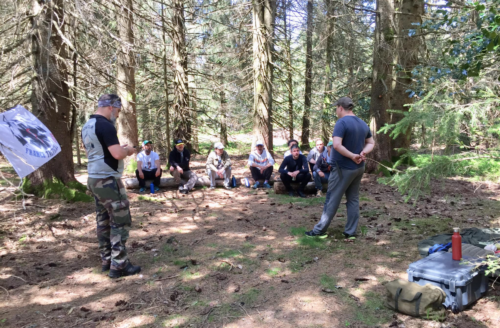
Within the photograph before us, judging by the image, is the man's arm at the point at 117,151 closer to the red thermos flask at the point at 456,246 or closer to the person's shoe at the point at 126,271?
the person's shoe at the point at 126,271

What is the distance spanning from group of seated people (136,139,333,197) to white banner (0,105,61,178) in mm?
5020

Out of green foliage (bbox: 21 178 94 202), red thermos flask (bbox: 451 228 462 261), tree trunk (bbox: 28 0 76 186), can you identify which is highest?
tree trunk (bbox: 28 0 76 186)

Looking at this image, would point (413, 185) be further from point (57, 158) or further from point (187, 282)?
point (57, 158)

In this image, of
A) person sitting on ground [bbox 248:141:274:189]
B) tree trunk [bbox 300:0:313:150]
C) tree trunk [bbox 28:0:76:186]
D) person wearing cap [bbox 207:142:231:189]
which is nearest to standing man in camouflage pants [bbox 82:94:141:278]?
Answer: tree trunk [bbox 28:0:76:186]

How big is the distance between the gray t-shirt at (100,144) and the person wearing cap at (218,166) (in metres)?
5.17

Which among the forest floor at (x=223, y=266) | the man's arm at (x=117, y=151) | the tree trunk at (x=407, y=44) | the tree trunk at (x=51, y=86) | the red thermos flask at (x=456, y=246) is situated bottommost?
the forest floor at (x=223, y=266)

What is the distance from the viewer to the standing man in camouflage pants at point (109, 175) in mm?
3991

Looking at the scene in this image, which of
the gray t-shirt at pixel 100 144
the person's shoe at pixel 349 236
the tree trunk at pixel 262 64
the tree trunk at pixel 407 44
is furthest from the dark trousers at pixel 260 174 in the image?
the gray t-shirt at pixel 100 144

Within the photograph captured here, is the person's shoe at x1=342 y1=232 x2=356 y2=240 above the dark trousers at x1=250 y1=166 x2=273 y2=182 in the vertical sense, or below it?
below

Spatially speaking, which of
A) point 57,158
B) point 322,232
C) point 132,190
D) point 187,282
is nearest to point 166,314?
point 187,282

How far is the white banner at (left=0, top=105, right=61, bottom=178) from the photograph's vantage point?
124 inches

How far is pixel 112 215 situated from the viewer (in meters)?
4.12

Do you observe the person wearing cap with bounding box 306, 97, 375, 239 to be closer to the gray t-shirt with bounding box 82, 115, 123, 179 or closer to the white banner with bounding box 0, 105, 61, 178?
the gray t-shirt with bounding box 82, 115, 123, 179

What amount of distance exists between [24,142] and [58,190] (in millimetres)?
3704
